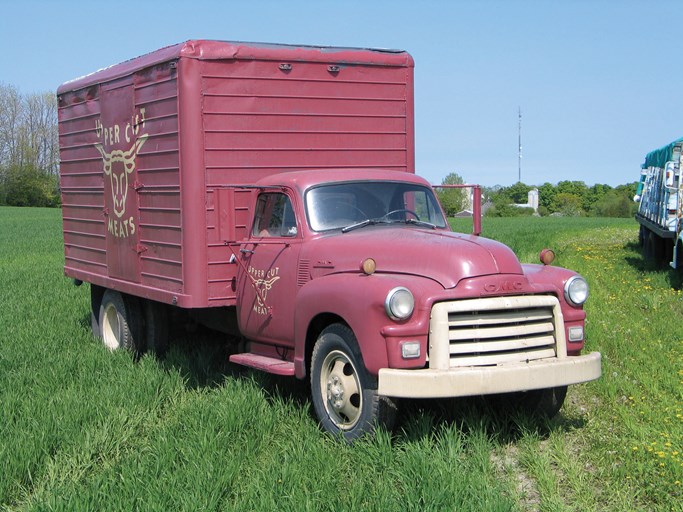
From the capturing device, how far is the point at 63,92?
11.7 meters

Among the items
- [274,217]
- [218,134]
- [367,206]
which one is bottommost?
[274,217]

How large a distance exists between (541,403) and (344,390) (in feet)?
5.19

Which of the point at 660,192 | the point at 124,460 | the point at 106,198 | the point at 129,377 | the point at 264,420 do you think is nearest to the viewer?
the point at 124,460

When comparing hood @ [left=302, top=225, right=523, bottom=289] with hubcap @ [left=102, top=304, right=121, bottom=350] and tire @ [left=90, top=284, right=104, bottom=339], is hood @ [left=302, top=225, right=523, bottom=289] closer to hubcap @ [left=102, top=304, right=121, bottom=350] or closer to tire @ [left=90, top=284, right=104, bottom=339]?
hubcap @ [left=102, top=304, right=121, bottom=350]

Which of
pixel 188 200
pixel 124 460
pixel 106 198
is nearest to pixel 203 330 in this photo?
pixel 106 198

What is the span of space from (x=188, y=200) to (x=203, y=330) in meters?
2.75

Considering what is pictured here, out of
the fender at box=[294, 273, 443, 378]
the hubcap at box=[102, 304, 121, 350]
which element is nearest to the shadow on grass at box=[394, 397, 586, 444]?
the fender at box=[294, 273, 443, 378]

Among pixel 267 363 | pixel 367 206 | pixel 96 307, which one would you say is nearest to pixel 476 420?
pixel 267 363

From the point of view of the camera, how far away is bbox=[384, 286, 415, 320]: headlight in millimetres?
6109

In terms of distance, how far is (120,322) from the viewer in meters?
10.7

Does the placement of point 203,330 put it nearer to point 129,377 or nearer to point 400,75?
point 129,377

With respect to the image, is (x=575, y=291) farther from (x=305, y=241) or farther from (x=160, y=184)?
(x=160, y=184)

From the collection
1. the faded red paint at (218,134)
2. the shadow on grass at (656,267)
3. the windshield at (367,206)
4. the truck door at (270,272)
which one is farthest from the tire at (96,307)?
the shadow on grass at (656,267)

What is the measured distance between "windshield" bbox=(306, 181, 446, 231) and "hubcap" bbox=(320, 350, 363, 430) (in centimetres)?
131
